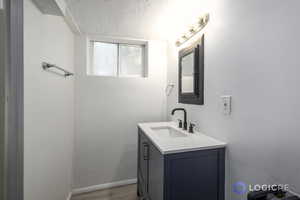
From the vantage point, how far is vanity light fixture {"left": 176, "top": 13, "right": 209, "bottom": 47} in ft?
4.41

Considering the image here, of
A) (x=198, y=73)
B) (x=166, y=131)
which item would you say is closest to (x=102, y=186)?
(x=166, y=131)

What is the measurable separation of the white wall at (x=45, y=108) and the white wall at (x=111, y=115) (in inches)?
12.8

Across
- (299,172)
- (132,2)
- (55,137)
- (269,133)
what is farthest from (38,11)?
(299,172)

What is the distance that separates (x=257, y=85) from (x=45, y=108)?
147 centimetres

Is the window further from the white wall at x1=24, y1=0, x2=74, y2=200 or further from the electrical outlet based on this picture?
the electrical outlet

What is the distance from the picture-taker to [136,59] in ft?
7.97

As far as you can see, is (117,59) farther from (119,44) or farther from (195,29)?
(195,29)

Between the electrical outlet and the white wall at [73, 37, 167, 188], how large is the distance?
51.2 inches

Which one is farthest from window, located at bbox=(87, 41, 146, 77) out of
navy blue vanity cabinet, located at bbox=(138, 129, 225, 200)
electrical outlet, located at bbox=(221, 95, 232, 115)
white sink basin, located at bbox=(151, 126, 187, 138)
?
navy blue vanity cabinet, located at bbox=(138, 129, 225, 200)

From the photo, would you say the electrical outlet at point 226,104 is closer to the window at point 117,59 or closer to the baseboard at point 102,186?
the window at point 117,59

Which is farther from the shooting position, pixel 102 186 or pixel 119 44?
pixel 119 44

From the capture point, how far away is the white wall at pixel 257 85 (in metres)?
0.70

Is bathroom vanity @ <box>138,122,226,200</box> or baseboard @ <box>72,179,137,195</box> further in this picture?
baseboard @ <box>72,179,137,195</box>

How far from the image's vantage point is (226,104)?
43.2 inches
